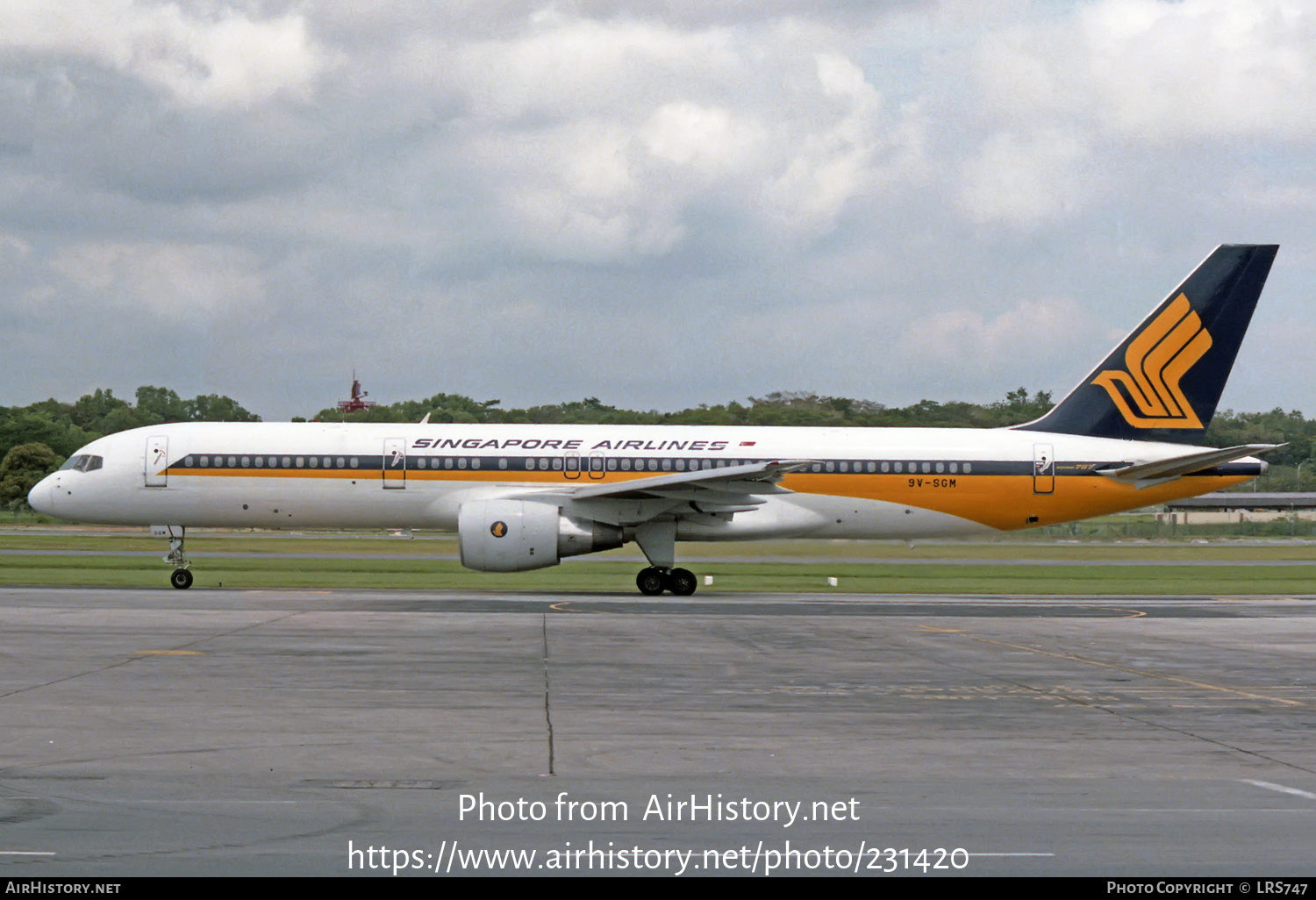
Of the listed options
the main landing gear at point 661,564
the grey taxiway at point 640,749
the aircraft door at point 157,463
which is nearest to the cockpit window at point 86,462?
the aircraft door at point 157,463

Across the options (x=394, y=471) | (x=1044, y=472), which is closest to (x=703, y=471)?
(x=394, y=471)

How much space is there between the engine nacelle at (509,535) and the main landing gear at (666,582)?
2.44 metres

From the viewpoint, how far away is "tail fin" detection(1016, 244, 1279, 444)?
34.0 meters

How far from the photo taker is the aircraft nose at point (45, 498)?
3238 cm

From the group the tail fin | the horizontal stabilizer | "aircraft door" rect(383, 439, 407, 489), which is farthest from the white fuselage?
the tail fin

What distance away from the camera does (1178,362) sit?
34188 mm

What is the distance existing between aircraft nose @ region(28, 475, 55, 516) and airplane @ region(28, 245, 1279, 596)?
1.9 inches

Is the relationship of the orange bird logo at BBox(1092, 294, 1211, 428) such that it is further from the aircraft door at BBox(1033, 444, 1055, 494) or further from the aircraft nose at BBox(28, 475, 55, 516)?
the aircraft nose at BBox(28, 475, 55, 516)

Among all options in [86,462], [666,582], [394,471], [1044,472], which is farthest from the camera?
[1044,472]

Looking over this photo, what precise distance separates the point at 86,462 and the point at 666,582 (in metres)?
14.8

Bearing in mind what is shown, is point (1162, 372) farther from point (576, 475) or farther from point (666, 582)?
point (576, 475)

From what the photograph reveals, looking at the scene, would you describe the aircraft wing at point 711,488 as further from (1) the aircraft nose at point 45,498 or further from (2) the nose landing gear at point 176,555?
(1) the aircraft nose at point 45,498

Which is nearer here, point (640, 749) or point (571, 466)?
point (640, 749)

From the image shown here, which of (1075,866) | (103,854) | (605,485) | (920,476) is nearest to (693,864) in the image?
(1075,866)
